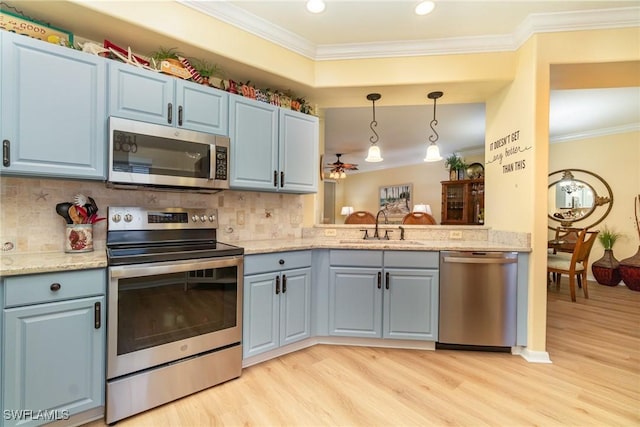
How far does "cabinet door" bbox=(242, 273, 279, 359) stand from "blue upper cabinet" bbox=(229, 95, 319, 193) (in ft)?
2.39

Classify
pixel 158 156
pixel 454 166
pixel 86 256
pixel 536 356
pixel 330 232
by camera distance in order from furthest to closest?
1. pixel 454 166
2. pixel 330 232
3. pixel 536 356
4. pixel 158 156
5. pixel 86 256

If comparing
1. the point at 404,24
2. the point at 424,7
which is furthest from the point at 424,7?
the point at 404,24

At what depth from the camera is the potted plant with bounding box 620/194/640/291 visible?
4.20m

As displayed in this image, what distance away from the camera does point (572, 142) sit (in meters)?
5.04

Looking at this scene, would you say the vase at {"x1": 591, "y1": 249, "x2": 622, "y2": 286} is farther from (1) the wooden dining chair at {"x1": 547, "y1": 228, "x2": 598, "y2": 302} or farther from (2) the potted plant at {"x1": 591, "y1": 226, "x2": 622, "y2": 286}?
(1) the wooden dining chair at {"x1": 547, "y1": 228, "x2": 598, "y2": 302}

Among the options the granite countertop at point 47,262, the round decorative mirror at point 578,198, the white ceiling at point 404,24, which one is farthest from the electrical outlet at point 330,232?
the round decorative mirror at point 578,198

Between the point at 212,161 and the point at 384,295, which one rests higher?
the point at 212,161

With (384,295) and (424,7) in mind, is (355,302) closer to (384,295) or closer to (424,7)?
(384,295)

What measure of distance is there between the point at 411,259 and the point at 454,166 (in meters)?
4.39

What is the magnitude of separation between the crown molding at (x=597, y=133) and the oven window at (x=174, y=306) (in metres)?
6.06

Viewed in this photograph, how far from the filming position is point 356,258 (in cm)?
238

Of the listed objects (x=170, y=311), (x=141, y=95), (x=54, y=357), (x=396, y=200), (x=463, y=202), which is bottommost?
(x=54, y=357)

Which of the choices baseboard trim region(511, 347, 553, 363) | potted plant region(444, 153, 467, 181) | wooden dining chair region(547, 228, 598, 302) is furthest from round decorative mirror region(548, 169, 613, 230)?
baseboard trim region(511, 347, 553, 363)

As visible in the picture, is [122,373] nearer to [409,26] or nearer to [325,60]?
[325,60]
